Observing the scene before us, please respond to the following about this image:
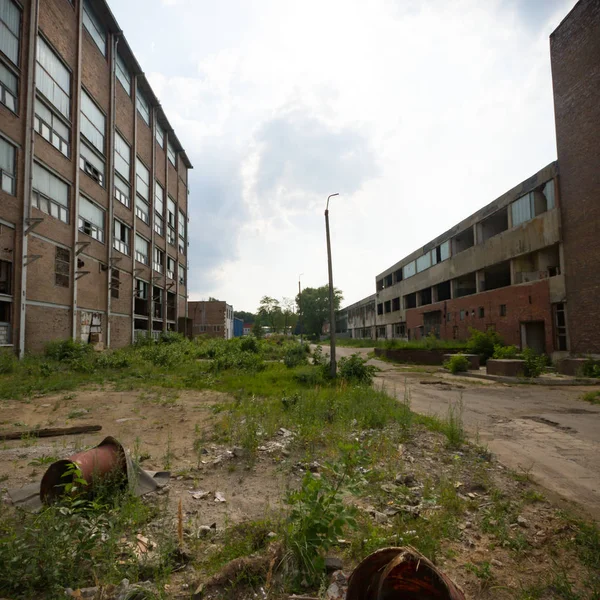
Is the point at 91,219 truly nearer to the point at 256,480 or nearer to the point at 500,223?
the point at 256,480

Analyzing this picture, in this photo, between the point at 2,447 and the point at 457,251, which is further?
the point at 457,251

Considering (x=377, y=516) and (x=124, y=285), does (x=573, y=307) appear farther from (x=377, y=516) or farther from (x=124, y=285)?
(x=124, y=285)

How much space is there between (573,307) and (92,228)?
25.4 meters

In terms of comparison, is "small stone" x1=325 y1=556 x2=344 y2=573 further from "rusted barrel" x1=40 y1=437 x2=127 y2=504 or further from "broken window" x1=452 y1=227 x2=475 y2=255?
"broken window" x1=452 y1=227 x2=475 y2=255

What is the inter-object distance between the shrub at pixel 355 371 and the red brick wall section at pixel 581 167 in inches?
436

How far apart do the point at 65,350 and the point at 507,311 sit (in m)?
23.3

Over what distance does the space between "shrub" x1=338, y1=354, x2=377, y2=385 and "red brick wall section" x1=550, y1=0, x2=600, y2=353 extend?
11.1 meters

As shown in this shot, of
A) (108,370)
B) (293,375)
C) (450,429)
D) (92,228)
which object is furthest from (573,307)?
(92,228)

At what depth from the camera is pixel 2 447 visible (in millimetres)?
5723

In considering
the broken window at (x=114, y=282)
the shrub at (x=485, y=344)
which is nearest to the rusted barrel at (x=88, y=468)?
the shrub at (x=485, y=344)

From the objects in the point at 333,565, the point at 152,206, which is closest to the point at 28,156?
the point at 152,206

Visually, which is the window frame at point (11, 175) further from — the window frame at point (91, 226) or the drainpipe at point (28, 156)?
the window frame at point (91, 226)

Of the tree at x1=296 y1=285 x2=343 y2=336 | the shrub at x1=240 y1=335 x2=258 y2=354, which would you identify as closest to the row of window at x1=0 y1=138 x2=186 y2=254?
the shrub at x1=240 y1=335 x2=258 y2=354

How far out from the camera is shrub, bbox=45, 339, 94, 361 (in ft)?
53.4
